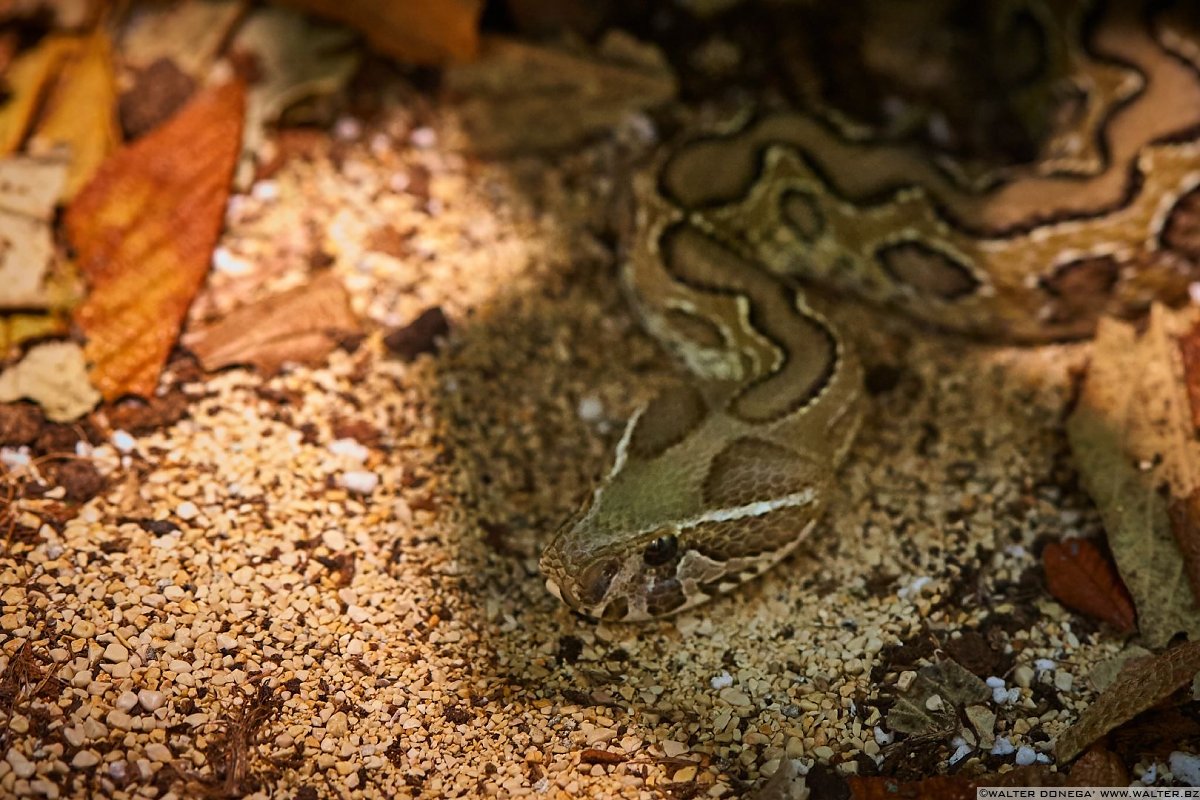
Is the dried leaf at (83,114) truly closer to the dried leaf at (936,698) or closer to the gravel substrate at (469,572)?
the gravel substrate at (469,572)

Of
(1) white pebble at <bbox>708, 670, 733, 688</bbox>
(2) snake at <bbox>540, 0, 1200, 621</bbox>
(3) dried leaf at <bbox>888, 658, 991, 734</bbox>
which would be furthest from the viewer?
Answer: (2) snake at <bbox>540, 0, 1200, 621</bbox>

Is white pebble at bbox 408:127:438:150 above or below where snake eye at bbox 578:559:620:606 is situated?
above

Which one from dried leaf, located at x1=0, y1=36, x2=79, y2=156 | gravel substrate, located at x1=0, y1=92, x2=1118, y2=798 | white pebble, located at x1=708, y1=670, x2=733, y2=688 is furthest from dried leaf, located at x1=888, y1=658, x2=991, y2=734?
dried leaf, located at x1=0, y1=36, x2=79, y2=156

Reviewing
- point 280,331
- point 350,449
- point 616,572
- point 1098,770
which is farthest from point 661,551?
point 280,331

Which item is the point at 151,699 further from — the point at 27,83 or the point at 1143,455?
the point at 1143,455

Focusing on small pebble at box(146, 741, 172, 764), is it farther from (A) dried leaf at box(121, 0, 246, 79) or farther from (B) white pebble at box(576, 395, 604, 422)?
→ (A) dried leaf at box(121, 0, 246, 79)

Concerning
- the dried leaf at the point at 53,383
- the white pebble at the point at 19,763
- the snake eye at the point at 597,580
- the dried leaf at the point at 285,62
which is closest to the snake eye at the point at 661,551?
the snake eye at the point at 597,580

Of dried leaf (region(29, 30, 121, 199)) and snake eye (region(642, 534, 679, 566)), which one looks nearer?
snake eye (region(642, 534, 679, 566))
